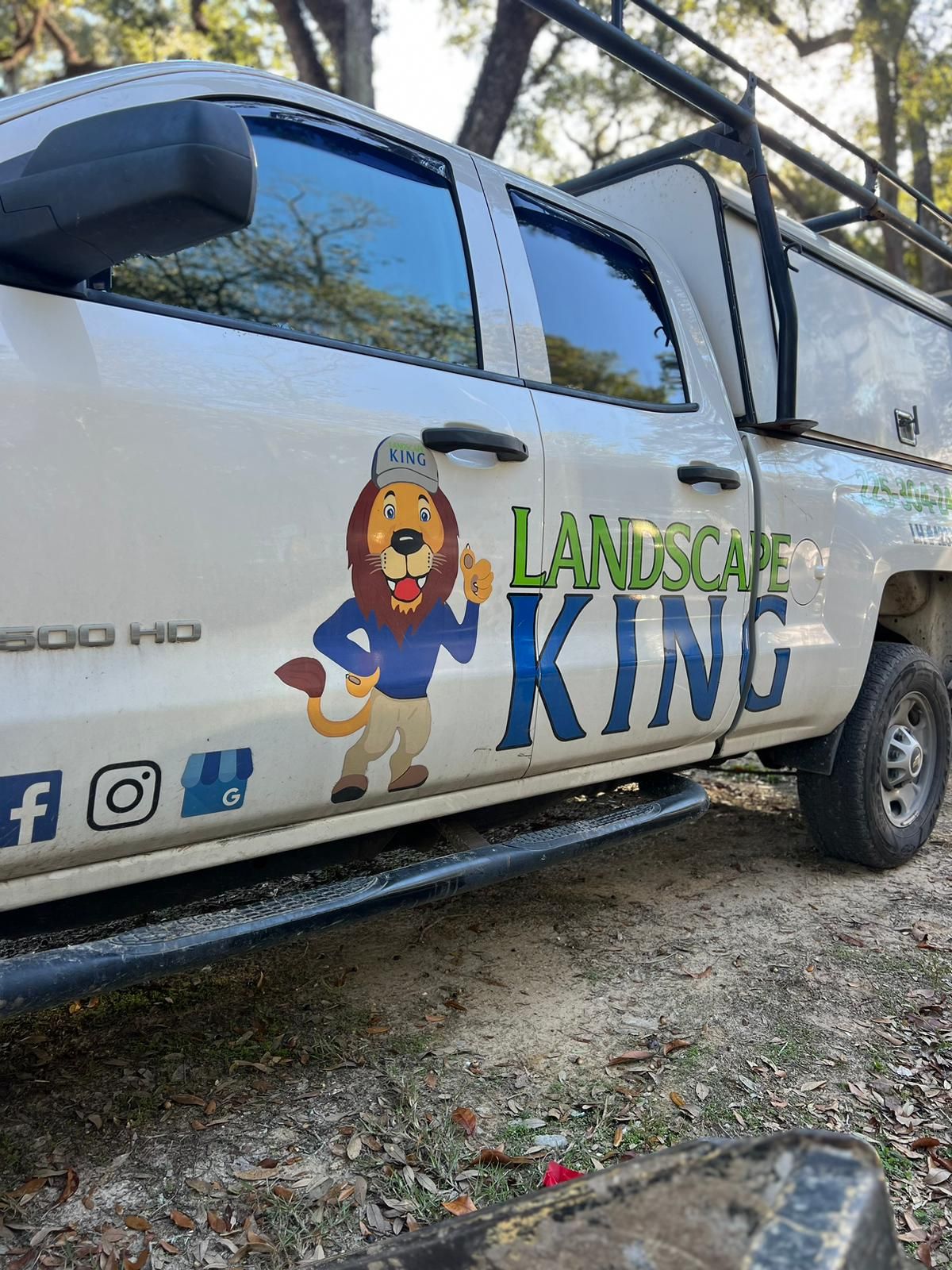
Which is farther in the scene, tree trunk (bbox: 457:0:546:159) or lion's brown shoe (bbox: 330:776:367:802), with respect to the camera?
tree trunk (bbox: 457:0:546:159)

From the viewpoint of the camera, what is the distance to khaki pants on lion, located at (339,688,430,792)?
2.17 meters

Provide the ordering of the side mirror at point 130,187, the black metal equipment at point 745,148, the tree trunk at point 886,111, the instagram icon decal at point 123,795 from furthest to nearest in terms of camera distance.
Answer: the tree trunk at point 886,111 < the black metal equipment at point 745,148 < the instagram icon decal at point 123,795 < the side mirror at point 130,187

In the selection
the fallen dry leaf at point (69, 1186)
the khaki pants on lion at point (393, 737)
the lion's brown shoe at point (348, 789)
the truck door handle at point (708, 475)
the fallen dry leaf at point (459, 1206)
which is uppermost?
the truck door handle at point (708, 475)

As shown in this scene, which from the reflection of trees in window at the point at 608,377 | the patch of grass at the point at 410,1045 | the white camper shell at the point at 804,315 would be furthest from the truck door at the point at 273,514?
the white camper shell at the point at 804,315

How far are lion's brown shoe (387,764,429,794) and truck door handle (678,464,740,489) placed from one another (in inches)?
49.0

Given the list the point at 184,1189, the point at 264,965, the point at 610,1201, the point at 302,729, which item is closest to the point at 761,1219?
the point at 610,1201

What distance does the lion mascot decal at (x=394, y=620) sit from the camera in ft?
6.98

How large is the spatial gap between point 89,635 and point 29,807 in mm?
306

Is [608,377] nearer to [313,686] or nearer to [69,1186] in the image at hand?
[313,686]

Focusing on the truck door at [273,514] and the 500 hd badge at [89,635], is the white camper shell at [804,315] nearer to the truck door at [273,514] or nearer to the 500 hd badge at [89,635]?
the truck door at [273,514]

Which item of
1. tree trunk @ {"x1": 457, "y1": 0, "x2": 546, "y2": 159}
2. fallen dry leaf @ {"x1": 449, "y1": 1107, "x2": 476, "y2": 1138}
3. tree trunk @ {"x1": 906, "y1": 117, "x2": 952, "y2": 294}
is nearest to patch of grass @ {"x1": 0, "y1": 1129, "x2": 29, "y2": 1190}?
fallen dry leaf @ {"x1": 449, "y1": 1107, "x2": 476, "y2": 1138}

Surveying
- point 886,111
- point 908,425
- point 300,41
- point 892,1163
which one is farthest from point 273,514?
point 886,111

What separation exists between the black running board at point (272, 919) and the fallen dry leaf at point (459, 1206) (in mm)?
579

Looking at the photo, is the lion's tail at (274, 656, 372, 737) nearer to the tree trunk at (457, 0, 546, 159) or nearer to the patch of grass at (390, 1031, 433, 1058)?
the patch of grass at (390, 1031, 433, 1058)
